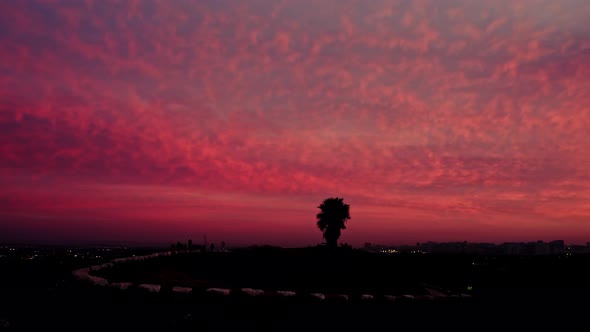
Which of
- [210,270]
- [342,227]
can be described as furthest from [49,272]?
[342,227]

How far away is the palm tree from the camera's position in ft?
266

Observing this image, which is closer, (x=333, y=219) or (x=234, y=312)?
(x=234, y=312)

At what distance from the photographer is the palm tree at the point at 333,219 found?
3191 inches

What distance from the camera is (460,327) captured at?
662 inches

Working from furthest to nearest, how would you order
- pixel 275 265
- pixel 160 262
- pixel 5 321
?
pixel 275 265
pixel 160 262
pixel 5 321

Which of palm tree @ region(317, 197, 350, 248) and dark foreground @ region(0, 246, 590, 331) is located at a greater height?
palm tree @ region(317, 197, 350, 248)

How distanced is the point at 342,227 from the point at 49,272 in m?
58.2

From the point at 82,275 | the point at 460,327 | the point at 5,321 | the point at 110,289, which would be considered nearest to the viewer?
the point at 5,321

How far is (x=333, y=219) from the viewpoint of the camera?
266 ft

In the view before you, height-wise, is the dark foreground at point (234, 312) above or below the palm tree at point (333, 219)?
below

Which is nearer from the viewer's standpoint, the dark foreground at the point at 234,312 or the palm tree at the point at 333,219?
the dark foreground at the point at 234,312

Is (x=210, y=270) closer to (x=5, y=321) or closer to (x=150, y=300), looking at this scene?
(x=150, y=300)

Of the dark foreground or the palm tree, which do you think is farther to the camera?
the palm tree

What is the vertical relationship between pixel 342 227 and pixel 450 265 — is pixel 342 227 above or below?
above
